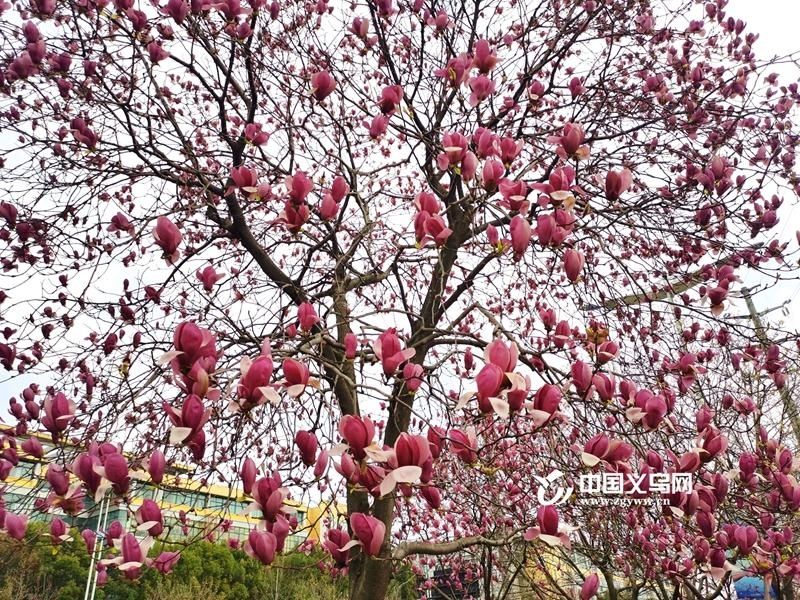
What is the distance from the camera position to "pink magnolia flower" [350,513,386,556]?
3.54 ft

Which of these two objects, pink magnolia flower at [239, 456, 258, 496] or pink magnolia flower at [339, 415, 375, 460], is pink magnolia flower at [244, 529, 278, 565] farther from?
pink magnolia flower at [339, 415, 375, 460]


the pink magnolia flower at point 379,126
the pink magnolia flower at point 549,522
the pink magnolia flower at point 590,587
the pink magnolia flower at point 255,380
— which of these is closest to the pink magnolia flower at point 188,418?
the pink magnolia flower at point 255,380

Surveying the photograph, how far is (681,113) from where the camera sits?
257cm

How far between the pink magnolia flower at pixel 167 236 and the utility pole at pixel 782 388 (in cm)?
181

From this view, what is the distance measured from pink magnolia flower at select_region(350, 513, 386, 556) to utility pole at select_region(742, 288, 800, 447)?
149 cm

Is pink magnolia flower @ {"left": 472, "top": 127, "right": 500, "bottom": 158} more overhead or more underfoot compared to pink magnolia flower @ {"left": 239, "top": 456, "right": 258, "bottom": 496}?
more overhead

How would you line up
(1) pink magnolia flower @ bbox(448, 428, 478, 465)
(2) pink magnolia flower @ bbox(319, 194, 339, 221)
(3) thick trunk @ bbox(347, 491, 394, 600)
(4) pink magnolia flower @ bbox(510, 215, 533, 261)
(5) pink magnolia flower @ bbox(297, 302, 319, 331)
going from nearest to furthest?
(1) pink magnolia flower @ bbox(448, 428, 478, 465)
(4) pink magnolia flower @ bbox(510, 215, 533, 261)
(5) pink magnolia flower @ bbox(297, 302, 319, 331)
(2) pink magnolia flower @ bbox(319, 194, 339, 221)
(3) thick trunk @ bbox(347, 491, 394, 600)

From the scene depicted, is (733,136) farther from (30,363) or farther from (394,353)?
(30,363)

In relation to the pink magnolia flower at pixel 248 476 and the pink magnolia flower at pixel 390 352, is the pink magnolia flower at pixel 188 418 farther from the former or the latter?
the pink magnolia flower at pixel 390 352

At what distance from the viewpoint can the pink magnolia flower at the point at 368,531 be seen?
108 cm

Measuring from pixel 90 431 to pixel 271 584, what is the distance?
15.3 meters

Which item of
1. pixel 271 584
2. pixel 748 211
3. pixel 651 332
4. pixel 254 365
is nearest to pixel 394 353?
pixel 254 365

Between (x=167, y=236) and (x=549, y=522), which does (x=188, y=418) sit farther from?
(x=549, y=522)

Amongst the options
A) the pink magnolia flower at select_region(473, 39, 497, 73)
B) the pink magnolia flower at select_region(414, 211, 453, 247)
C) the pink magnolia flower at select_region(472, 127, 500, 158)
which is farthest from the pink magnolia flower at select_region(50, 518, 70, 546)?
the pink magnolia flower at select_region(473, 39, 497, 73)
